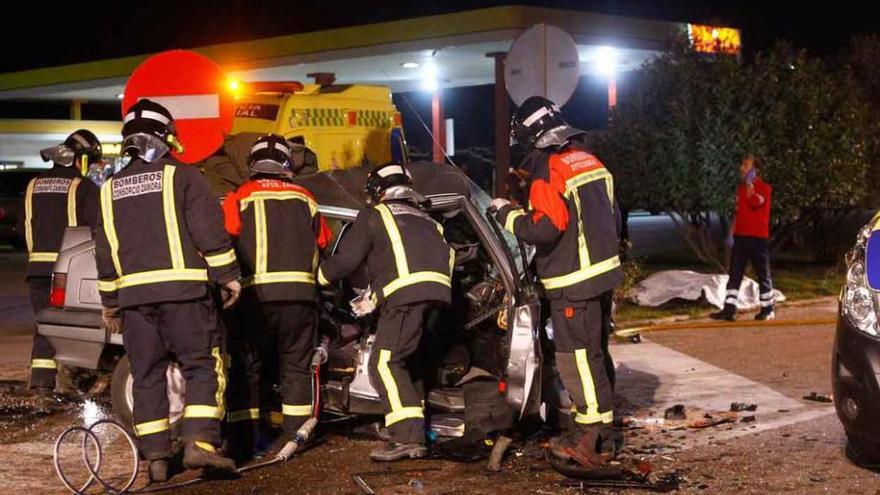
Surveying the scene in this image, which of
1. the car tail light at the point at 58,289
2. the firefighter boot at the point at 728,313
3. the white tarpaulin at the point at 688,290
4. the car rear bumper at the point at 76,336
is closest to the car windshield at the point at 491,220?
the car rear bumper at the point at 76,336

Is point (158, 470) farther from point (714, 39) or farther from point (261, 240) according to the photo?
point (714, 39)

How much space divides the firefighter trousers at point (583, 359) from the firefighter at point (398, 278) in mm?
661

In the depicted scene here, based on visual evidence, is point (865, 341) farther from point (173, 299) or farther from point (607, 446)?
point (173, 299)

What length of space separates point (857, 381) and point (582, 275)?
1.47 metres

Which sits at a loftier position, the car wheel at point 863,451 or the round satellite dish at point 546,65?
the round satellite dish at point 546,65

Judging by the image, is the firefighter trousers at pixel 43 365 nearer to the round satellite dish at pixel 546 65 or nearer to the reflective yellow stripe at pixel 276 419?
the reflective yellow stripe at pixel 276 419

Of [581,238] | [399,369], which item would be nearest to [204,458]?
[399,369]

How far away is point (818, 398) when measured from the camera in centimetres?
781

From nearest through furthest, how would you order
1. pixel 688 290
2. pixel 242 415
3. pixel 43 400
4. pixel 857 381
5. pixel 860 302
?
1. pixel 857 381
2. pixel 860 302
3. pixel 242 415
4. pixel 43 400
5. pixel 688 290

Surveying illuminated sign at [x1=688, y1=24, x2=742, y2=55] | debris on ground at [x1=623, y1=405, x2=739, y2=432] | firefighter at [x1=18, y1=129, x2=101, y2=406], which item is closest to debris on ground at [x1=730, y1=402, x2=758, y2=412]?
debris on ground at [x1=623, y1=405, x2=739, y2=432]

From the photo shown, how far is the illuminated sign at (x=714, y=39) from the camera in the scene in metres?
15.0

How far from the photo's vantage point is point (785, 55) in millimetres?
14617

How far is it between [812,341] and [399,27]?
32.9 feet

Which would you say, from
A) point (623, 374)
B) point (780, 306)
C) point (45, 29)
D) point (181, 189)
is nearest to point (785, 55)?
point (780, 306)
